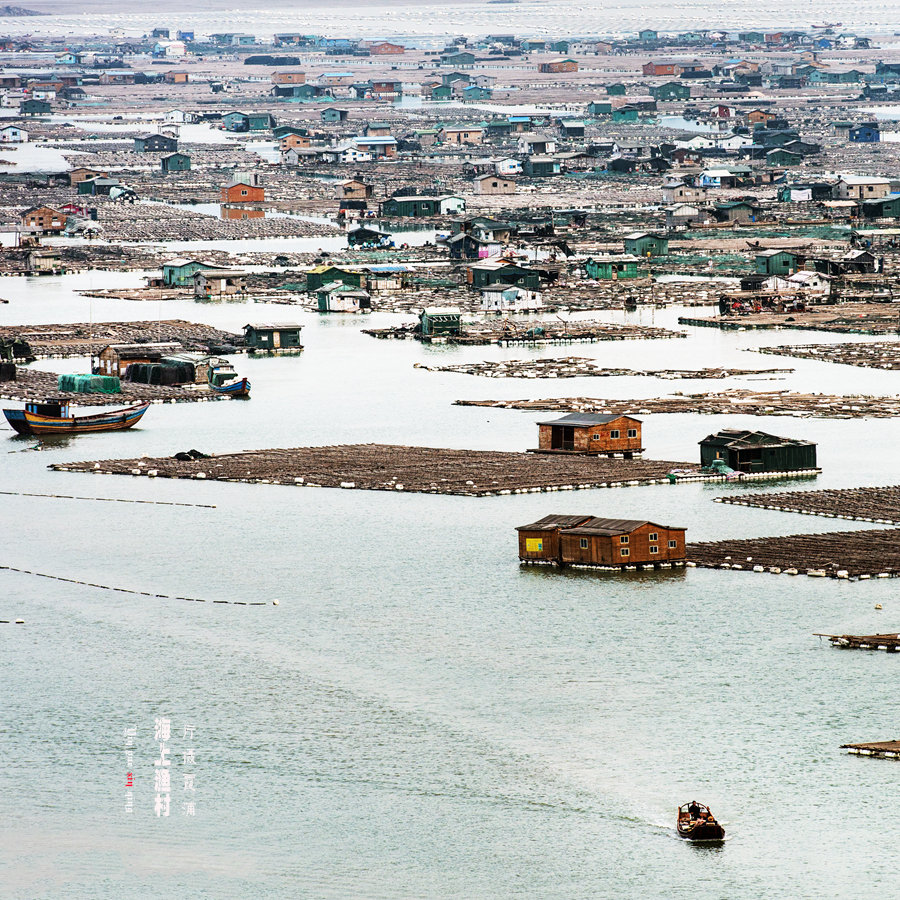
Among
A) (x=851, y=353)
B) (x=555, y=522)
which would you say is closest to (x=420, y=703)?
(x=555, y=522)

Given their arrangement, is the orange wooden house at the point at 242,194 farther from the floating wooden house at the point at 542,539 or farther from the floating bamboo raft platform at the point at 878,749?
the floating bamboo raft platform at the point at 878,749

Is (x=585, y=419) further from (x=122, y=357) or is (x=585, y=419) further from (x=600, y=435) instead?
(x=122, y=357)

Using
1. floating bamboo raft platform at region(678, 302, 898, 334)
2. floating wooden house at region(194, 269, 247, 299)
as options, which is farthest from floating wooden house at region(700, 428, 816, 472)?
floating wooden house at region(194, 269, 247, 299)

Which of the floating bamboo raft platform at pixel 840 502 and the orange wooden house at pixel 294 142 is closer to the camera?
the floating bamboo raft platform at pixel 840 502

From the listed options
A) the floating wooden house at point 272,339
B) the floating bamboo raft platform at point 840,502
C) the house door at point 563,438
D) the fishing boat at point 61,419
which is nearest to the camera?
the floating bamboo raft platform at point 840,502

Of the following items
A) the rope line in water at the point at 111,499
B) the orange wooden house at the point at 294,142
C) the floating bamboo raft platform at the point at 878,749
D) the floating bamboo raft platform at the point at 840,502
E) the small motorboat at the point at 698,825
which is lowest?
the small motorboat at the point at 698,825

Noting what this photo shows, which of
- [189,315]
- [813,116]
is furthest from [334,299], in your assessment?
[813,116]

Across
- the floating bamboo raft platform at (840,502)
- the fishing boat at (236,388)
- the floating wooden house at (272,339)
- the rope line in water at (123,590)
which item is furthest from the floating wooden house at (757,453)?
the floating wooden house at (272,339)
